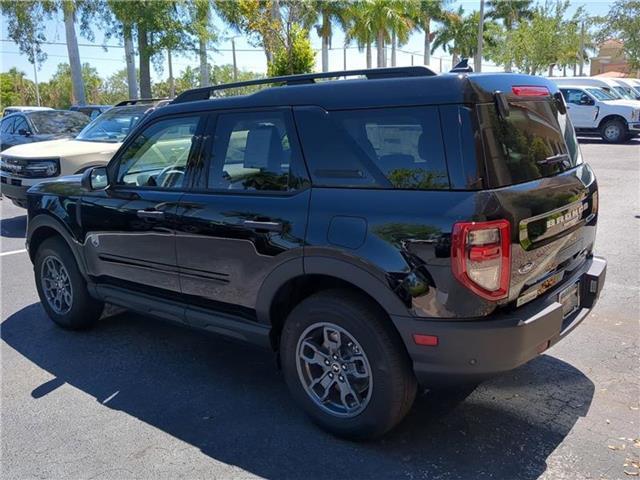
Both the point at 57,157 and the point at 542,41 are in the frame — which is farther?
→ the point at 542,41

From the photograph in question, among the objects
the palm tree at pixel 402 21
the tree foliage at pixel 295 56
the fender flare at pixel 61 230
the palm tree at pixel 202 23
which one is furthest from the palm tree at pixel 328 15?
the fender flare at pixel 61 230

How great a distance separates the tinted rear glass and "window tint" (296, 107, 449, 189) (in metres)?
10.5

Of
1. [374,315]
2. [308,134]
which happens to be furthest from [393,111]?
[374,315]

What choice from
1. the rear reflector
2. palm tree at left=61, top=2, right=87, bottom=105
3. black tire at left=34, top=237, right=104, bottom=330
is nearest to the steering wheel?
black tire at left=34, top=237, right=104, bottom=330

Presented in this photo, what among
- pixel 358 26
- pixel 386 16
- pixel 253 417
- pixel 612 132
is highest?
A: pixel 386 16

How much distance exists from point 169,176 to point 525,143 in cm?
237

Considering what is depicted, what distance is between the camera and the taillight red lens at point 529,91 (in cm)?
310

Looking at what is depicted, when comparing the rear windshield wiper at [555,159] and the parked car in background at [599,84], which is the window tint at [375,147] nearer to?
the rear windshield wiper at [555,159]

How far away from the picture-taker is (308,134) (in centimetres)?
330

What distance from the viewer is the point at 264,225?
11.0 ft

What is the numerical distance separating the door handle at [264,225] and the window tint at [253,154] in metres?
0.22

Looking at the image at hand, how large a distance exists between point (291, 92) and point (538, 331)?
190 cm

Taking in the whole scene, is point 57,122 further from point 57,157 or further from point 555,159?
point 555,159

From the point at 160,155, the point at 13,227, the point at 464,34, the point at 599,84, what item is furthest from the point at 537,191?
the point at 464,34
